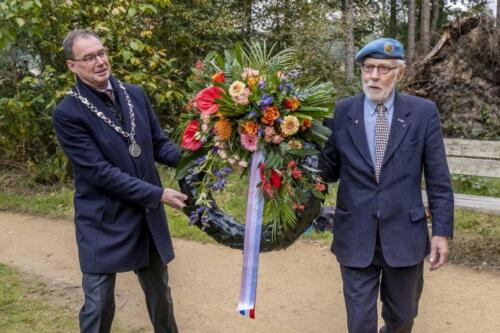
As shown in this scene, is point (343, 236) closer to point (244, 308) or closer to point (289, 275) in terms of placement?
point (244, 308)

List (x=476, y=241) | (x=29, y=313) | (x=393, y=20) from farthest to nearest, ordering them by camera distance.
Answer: (x=393, y=20)
(x=476, y=241)
(x=29, y=313)

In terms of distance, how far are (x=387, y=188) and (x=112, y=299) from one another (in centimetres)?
149

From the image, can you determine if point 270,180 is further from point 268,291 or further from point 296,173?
point 268,291

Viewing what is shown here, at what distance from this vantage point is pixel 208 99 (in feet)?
9.08

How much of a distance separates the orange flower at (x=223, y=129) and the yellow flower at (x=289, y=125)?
0.27 m

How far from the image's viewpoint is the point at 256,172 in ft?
8.85

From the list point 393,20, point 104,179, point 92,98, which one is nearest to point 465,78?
point 92,98

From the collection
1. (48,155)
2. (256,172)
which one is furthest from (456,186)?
(48,155)

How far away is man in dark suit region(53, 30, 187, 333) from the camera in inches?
109

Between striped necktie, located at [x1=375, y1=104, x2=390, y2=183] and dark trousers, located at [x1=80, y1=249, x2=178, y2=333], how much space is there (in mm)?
1274

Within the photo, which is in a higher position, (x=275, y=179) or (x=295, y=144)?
(x=295, y=144)

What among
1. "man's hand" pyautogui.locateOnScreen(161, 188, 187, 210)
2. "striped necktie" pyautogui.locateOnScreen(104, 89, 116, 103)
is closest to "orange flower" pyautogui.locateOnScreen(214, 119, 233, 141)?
"man's hand" pyautogui.locateOnScreen(161, 188, 187, 210)

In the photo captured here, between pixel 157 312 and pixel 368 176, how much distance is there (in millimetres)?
1381

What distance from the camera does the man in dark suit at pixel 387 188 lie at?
2641 millimetres
